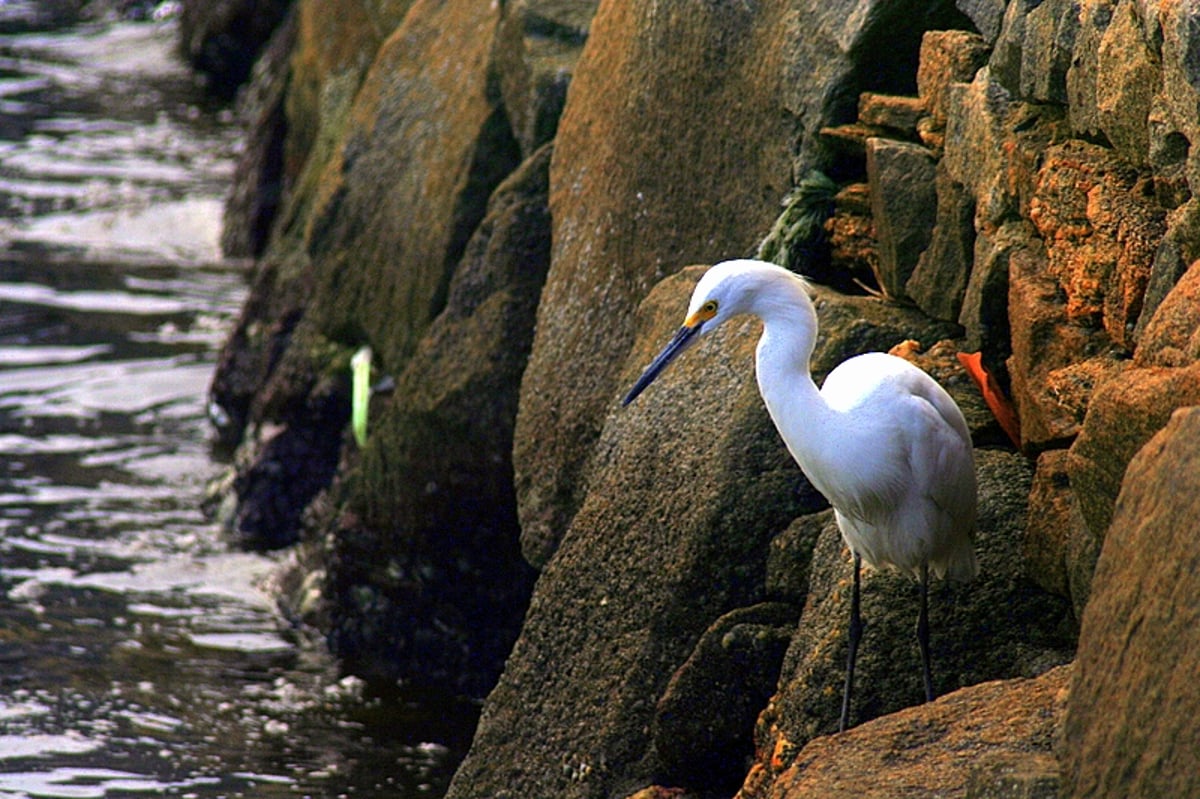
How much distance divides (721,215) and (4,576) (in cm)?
414

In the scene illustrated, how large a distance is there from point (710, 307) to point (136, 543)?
5020 millimetres

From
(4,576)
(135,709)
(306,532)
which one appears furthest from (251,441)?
(135,709)

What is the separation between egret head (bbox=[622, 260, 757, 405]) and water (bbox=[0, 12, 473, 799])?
8.45ft

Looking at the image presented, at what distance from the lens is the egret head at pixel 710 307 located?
4051 mm

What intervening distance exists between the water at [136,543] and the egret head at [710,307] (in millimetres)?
2577

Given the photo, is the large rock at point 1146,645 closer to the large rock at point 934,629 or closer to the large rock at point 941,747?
the large rock at point 941,747

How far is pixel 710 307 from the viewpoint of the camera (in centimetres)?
407

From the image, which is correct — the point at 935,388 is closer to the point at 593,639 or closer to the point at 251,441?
the point at 593,639

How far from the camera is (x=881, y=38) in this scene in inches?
205

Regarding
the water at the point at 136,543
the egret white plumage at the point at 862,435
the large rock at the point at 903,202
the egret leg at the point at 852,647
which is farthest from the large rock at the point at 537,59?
the egret leg at the point at 852,647

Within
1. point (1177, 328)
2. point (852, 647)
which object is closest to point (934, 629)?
point (852, 647)

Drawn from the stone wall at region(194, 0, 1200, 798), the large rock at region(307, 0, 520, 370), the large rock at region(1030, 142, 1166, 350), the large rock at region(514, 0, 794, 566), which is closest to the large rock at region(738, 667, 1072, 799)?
the stone wall at region(194, 0, 1200, 798)

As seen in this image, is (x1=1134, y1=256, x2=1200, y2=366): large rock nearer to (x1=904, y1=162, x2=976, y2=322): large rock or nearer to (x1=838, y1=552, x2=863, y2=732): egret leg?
(x1=838, y1=552, x2=863, y2=732): egret leg

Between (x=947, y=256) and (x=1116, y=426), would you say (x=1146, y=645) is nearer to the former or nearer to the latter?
(x=1116, y=426)
